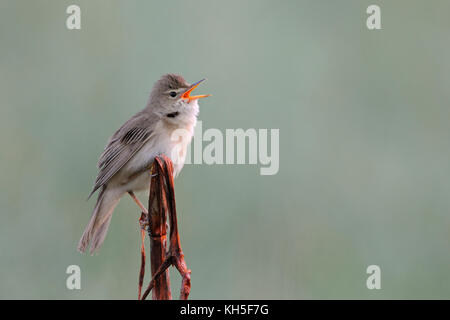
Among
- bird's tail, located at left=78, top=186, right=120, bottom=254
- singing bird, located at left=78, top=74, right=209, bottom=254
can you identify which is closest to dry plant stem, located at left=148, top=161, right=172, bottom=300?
bird's tail, located at left=78, top=186, right=120, bottom=254

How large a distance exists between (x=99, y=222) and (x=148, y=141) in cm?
47

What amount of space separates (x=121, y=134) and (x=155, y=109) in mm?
213

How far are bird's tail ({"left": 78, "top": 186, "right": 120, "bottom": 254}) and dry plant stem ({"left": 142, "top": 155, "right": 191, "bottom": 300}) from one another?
2.90 feet

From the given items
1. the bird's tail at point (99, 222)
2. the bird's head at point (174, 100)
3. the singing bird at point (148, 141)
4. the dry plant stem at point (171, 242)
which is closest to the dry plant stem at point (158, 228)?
the dry plant stem at point (171, 242)

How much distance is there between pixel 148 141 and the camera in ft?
8.24

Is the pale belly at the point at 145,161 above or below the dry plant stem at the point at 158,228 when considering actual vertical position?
above

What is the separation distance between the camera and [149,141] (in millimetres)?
2510

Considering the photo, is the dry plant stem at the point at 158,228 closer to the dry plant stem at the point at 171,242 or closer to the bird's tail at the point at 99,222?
the dry plant stem at the point at 171,242

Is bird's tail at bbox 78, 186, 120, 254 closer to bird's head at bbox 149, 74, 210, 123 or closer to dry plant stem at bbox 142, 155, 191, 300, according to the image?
bird's head at bbox 149, 74, 210, 123

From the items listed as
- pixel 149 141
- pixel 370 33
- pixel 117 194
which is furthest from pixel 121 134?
pixel 370 33

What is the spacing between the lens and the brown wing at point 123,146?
2.44 m

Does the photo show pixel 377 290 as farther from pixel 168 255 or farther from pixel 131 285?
pixel 168 255

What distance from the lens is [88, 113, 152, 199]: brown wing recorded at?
2.44 metres

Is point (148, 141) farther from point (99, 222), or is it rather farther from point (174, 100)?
point (99, 222)
